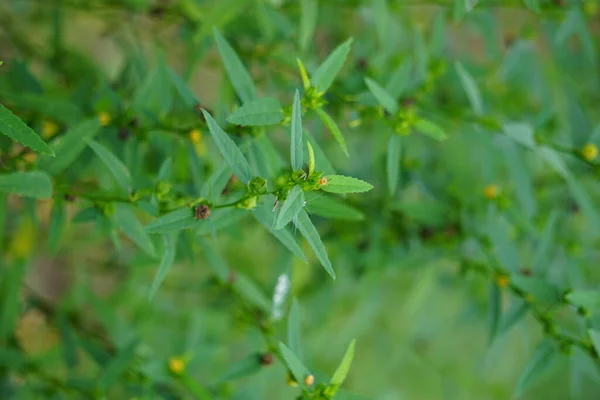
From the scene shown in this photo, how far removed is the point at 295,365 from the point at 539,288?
0.42 metres

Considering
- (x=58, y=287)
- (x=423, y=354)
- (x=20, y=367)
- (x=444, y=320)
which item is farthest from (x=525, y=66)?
(x=58, y=287)

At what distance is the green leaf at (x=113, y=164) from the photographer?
0.78 m


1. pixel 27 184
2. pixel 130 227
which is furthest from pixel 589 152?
pixel 27 184

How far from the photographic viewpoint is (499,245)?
1075mm

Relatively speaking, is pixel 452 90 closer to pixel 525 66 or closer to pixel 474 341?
pixel 525 66

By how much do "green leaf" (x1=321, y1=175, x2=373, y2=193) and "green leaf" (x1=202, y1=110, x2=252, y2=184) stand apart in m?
0.10

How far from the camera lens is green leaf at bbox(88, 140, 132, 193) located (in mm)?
783

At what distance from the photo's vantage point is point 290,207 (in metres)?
0.66

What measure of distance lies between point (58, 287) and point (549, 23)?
169cm

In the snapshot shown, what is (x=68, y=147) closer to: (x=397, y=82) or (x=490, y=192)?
(x=397, y=82)

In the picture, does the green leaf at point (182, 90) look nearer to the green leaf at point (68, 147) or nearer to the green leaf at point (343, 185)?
the green leaf at point (68, 147)

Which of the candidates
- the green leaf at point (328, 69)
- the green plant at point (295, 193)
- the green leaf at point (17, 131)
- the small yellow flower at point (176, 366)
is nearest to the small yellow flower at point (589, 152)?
the green plant at point (295, 193)

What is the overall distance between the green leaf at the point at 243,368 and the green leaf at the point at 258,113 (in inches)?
14.2

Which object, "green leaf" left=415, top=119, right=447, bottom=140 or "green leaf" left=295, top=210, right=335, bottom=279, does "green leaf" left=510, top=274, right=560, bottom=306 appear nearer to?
"green leaf" left=415, top=119, right=447, bottom=140
